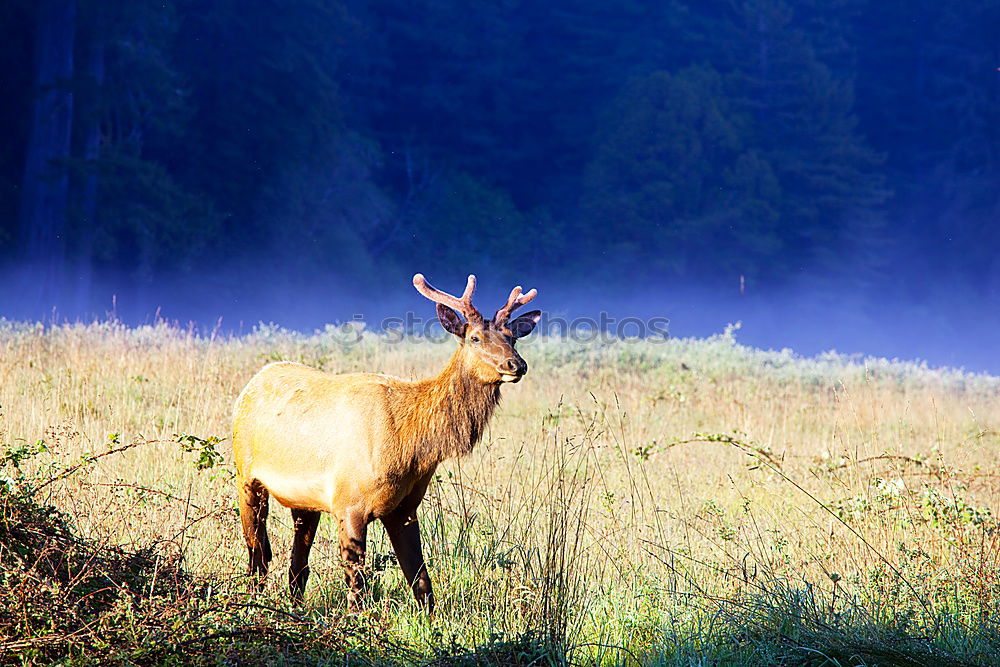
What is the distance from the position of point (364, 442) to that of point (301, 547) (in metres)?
0.86

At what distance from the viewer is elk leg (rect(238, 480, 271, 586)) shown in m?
6.18

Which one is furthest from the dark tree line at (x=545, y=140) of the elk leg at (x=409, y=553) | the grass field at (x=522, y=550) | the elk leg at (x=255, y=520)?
the elk leg at (x=409, y=553)

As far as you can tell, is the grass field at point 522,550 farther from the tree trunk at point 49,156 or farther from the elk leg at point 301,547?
the tree trunk at point 49,156

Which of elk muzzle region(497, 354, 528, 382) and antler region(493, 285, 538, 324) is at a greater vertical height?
antler region(493, 285, 538, 324)

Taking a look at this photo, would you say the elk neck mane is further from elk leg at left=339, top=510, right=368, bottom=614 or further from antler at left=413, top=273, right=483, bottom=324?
elk leg at left=339, top=510, right=368, bottom=614

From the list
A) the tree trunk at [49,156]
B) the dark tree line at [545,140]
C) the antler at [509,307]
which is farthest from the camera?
the dark tree line at [545,140]

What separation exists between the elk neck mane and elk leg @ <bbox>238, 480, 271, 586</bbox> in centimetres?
101

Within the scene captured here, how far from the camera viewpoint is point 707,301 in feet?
149

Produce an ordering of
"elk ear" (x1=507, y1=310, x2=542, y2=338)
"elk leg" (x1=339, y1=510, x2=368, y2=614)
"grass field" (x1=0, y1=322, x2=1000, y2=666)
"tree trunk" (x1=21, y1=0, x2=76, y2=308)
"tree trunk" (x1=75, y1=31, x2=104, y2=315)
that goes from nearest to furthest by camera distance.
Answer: "grass field" (x1=0, y1=322, x2=1000, y2=666), "elk leg" (x1=339, y1=510, x2=368, y2=614), "elk ear" (x1=507, y1=310, x2=542, y2=338), "tree trunk" (x1=21, y1=0, x2=76, y2=308), "tree trunk" (x1=75, y1=31, x2=104, y2=315)

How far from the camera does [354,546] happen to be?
554 centimetres

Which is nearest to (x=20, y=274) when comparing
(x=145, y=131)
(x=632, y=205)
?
(x=145, y=131)

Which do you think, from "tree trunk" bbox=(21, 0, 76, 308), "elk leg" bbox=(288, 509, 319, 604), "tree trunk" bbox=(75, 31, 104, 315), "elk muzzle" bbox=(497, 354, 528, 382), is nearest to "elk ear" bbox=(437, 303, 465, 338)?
"elk muzzle" bbox=(497, 354, 528, 382)

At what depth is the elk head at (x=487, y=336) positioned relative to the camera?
575 centimetres

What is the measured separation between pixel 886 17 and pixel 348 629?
49.6 m
